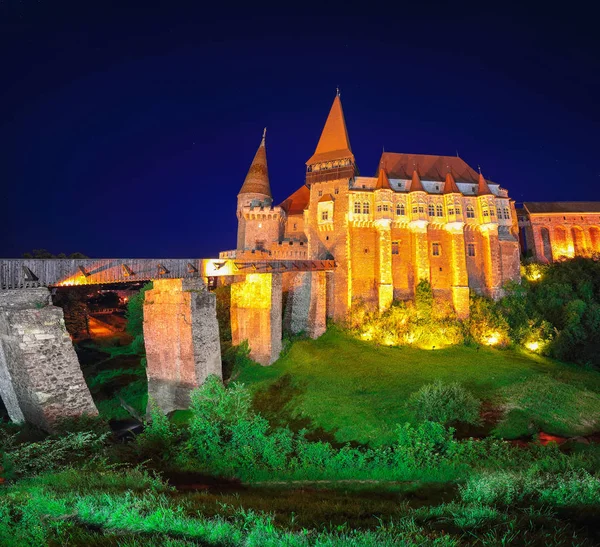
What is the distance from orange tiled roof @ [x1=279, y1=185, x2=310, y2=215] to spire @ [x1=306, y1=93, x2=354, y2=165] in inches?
249

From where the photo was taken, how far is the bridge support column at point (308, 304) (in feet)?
103

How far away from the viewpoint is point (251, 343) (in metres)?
26.7

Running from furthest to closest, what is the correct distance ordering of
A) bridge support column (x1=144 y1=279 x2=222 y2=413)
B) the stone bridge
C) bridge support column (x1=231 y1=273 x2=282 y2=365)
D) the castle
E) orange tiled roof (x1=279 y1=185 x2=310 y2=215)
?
1. orange tiled roof (x1=279 y1=185 x2=310 y2=215)
2. the castle
3. bridge support column (x1=231 y1=273 x2=282 y2=365)
4. bridge support column (x1=144 y1=279 x2=222 y2=413)
5. the stone bridge

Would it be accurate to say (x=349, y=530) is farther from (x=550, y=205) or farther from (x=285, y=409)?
(x=550, y=205)

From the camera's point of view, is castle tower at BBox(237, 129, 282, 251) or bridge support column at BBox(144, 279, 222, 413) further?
castle tower at BBox(237, 129, 282, 251)

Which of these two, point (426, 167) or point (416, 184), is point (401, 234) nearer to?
point (416, 184)

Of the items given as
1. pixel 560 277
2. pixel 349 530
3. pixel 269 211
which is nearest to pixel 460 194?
pixel 560 277

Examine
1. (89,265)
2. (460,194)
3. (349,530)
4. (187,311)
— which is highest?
(460,194)

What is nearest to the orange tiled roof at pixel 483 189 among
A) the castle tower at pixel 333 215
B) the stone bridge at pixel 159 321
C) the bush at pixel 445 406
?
the castle tower at pixel 333 215

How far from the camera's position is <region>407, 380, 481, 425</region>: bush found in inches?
615

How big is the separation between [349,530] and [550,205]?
52730mm

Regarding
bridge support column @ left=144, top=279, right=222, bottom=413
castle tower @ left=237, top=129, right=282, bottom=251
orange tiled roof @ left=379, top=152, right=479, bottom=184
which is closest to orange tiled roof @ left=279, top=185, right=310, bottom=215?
castle tower @ left=237, top=129, right=282, bottom=251

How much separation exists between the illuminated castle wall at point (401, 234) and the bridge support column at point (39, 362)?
22205mm

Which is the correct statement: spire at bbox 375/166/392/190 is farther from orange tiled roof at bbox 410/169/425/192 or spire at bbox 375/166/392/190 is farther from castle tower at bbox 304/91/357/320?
castle tower at bbox 304/91/357/320
